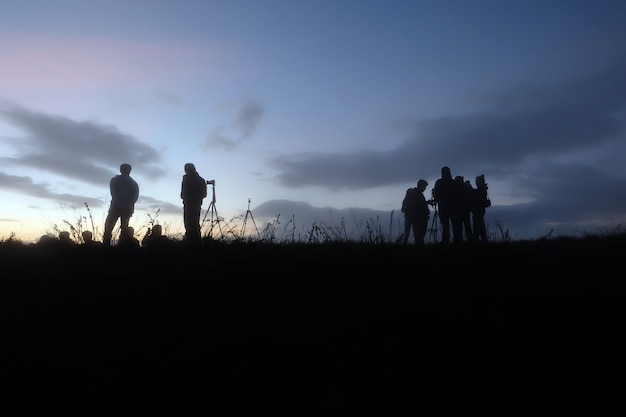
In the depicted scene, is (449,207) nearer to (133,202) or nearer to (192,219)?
(192,219)

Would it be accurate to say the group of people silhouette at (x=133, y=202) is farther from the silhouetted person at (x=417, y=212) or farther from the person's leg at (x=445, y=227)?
the person's leg at (x=445, y=227)

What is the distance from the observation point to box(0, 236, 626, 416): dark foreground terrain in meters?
4.73

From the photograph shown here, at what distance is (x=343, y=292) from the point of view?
700 centimetres

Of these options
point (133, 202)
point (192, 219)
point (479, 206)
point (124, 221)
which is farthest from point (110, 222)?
point (479, 206)

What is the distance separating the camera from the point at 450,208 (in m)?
12.5

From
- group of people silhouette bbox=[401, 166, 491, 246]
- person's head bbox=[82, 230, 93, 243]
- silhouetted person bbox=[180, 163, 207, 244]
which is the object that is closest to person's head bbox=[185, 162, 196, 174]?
silhouetted person bbox=[180, 163, 207, 244]

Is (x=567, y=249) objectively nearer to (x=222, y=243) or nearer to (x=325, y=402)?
(x=222, y=243)

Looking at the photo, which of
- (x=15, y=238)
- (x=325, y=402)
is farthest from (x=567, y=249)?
(x=15, y=238)

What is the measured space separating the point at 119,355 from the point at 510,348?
13.1ft

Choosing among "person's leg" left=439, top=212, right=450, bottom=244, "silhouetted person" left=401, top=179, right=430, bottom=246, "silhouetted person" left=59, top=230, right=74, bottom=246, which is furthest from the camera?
"silhouetted person" left=401, top=179, right=430, bottom=246

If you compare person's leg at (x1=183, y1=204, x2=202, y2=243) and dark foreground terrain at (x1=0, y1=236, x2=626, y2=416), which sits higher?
person's leg at (x1=183, y1=204, x2=202, y2=243)

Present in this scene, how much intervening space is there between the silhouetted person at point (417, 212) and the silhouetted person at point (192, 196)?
497 centimetres

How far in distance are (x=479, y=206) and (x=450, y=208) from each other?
1296mm

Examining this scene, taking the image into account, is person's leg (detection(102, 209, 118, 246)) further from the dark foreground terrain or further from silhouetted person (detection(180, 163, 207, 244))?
the dark foreground terrain
